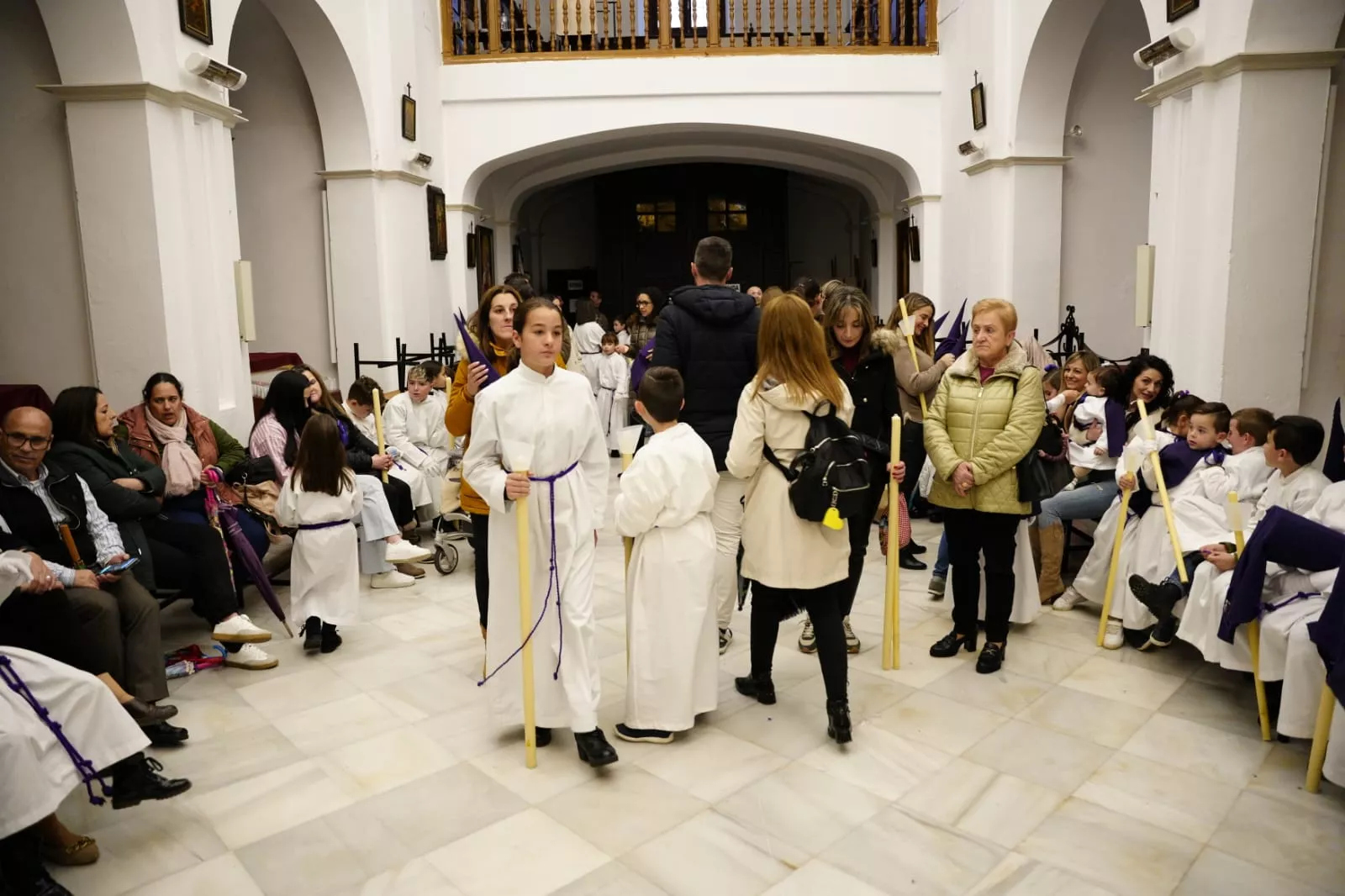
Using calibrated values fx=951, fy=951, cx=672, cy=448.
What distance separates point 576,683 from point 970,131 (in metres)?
8.28

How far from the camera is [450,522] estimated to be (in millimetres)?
6242

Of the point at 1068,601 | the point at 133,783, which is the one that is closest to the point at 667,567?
the point at 133,783

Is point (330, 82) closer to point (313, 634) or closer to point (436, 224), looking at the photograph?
point (436, 224)

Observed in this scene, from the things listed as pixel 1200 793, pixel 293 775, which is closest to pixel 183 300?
pixel 293 775

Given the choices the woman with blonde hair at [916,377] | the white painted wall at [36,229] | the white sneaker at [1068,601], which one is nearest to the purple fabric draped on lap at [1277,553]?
the white sneaker at [1068,601]

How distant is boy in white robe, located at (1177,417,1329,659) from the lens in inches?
146

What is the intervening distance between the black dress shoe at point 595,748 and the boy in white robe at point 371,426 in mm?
3416

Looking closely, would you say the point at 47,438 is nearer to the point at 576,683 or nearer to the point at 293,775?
the point at 293,775

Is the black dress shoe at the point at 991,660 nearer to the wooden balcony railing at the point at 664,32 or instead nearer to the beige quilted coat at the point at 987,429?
the beige quilted coat at the point at 987,429

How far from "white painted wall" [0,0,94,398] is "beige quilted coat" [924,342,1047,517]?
16.3 feet

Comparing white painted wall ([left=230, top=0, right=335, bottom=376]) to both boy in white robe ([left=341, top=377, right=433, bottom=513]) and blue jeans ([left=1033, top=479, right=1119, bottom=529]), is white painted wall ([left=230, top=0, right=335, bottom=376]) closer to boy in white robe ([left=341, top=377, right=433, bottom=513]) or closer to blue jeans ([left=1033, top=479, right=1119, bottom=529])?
boy in white robe ([left=341, top=377, right=433, bottom=513])

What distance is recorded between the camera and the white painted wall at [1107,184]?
8.89 m

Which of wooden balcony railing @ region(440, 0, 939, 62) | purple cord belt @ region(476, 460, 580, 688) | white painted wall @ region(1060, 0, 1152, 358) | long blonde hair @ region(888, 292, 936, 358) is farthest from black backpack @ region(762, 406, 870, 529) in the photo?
wooden balcony railing @ region(440, 0, 939, 62)

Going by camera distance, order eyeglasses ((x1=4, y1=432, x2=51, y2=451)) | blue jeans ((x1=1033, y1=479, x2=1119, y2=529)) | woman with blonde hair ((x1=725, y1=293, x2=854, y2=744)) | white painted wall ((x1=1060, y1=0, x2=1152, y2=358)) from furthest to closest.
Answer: white painted wall ((x1=1060, y1=0, x2=1152, y2=358))
blue jeans ((x1=1033, y1=479, x2=1119, y2=529))
eyeglasses ((x1=4, y1=432, x2=51, y2=451))
woman with blonde hair ((x1=725, y1=293, x2=854, y2=744))
